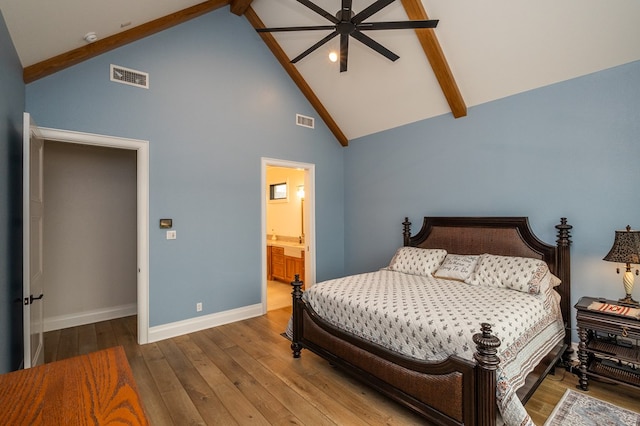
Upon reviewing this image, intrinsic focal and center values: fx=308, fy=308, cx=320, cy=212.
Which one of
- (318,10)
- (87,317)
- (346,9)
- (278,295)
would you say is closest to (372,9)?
(346,9)

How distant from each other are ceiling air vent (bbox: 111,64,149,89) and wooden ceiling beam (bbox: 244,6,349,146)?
5.76ft

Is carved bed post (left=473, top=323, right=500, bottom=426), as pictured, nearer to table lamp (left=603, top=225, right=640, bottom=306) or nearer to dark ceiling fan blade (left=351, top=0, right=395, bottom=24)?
table lamp (left=603, top=225, right=640, bottom=306)

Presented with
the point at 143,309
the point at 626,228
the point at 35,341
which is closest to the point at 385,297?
the point at 626,228

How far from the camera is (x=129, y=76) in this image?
11.6ft

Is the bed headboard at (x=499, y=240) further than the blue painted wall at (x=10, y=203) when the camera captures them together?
Yes

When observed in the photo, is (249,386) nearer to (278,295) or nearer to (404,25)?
(278,295)

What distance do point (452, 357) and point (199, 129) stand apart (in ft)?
12.4

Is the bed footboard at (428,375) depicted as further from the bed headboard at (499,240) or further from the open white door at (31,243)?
the open white door at (31,243)

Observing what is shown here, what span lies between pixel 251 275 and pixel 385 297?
2359mm

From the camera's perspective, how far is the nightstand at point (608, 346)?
2438 millimetres

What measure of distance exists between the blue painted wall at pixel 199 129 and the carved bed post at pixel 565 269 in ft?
11.7

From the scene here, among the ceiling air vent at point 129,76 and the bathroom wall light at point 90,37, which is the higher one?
the bathroom wall light at point 90,37

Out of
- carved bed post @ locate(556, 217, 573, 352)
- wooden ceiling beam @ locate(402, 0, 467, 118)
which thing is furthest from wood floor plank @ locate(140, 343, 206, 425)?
wooden ceiling beam @ locate(402, 0, 467, 118)

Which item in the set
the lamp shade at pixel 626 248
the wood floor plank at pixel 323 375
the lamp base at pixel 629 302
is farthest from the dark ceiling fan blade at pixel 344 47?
the lamp base at pixel 629 302
